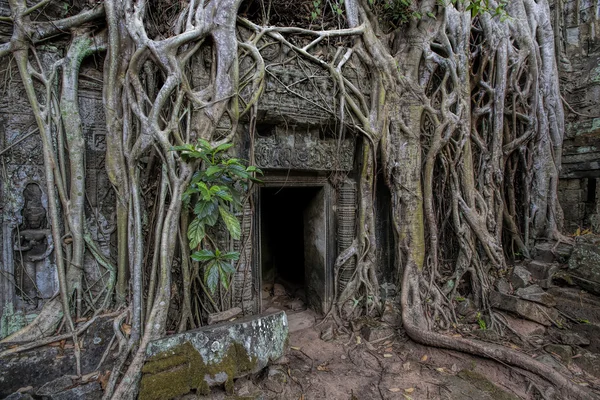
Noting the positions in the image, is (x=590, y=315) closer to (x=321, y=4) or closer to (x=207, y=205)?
(x=207, y=205)

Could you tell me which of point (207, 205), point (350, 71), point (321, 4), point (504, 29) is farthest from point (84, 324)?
point (504, 29)

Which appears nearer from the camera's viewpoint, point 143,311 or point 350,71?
point 143,311

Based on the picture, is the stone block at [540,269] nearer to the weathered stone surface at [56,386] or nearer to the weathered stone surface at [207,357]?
the weathered stone surface at [207,357]

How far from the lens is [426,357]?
3.11 m

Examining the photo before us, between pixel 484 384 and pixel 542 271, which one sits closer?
pixel 484 384

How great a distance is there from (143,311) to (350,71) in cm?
326

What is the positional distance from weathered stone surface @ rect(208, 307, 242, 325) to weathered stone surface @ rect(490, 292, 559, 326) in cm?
302

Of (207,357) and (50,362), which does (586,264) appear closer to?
(207,357)

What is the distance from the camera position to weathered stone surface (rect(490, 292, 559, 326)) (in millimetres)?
3387

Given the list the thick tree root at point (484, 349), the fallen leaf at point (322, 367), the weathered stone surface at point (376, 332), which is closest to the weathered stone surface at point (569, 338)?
the thick tree root at point (484, 349)

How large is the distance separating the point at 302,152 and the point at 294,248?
259cm

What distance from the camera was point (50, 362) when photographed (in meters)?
2.51

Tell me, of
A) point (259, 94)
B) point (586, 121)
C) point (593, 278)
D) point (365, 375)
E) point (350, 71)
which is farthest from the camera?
point (586, 121)

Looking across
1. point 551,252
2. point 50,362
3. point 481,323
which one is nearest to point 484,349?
point 481,323
